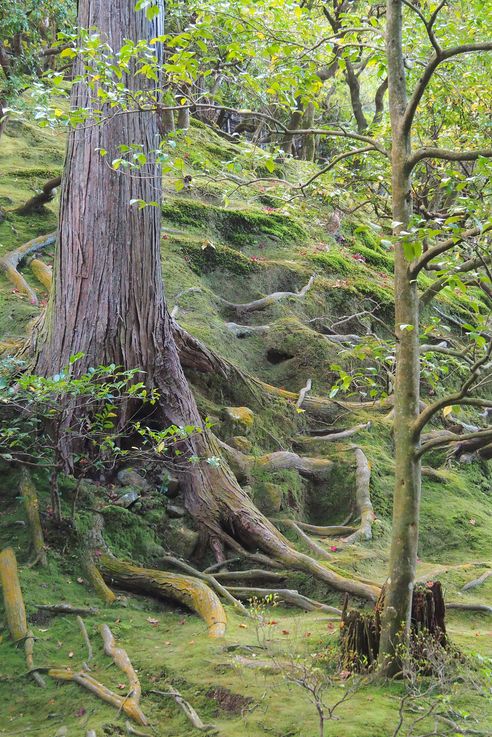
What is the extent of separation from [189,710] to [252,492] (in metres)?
3.59

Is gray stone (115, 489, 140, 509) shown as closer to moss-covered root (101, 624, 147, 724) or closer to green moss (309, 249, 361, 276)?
moss-covered root (101, 624, 147, 724)

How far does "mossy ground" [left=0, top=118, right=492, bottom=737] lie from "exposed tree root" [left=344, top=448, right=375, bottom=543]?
0.44 feet

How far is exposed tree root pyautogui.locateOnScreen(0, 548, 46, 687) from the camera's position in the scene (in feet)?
14.5

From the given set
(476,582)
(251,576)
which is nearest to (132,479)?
(251,576)

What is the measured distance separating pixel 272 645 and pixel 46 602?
172cm

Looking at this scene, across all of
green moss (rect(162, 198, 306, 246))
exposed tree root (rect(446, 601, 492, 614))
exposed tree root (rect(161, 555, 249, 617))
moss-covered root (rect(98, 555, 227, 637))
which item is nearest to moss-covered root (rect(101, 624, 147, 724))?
moss-covered root (rect(98, 555, 227, 637))

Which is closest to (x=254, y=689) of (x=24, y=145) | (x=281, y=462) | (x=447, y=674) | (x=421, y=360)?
(x=447, y=674)

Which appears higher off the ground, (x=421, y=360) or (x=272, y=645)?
(x=421, y=360)

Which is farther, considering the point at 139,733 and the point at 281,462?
the point at 281,462

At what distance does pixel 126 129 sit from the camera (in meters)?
6.46

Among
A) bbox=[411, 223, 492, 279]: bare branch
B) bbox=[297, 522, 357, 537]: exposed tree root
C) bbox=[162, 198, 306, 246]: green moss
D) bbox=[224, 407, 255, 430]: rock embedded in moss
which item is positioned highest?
bbox=[162, 198, 306, 246]: green moss

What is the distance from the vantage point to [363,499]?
7.90m

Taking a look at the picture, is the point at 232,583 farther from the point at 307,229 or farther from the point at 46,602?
the point at 307,229

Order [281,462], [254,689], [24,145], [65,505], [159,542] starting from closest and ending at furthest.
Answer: [254,689]
[65,505]
[159,542]
[281,462]
[24,145]
